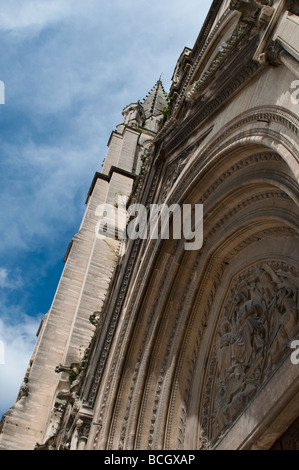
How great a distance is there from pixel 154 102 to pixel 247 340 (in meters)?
24.4

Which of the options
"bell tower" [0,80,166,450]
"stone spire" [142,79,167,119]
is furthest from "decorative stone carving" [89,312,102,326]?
"stone spire" [142,79,167,119]

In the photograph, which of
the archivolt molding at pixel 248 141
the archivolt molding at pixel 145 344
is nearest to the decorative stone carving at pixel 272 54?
Answer: the archivolt molding at pixel 248 141

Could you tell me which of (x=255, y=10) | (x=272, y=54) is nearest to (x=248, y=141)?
(x=272, y=54)

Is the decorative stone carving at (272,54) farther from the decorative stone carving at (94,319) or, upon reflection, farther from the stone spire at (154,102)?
the stone spire at (154,102)

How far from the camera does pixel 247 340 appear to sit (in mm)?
5871

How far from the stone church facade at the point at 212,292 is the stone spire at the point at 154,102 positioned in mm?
15371

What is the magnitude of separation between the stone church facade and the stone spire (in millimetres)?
15371

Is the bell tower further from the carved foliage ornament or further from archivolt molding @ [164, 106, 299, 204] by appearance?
archivolt molding @ [164, 106, 299, 204]

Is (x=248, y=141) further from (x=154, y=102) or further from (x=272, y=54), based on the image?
(x=154, y=102)

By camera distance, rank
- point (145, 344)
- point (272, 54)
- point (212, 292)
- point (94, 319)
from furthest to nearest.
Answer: point (94, 319) → point (145, 344) → point (212, 292) → point (272, 54)

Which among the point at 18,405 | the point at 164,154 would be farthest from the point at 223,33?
the point at 18,405

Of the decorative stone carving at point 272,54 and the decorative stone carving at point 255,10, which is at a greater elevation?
the decorative stone carving at point 255,10

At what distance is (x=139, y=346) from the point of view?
8375mm

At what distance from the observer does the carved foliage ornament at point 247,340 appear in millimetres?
5184
